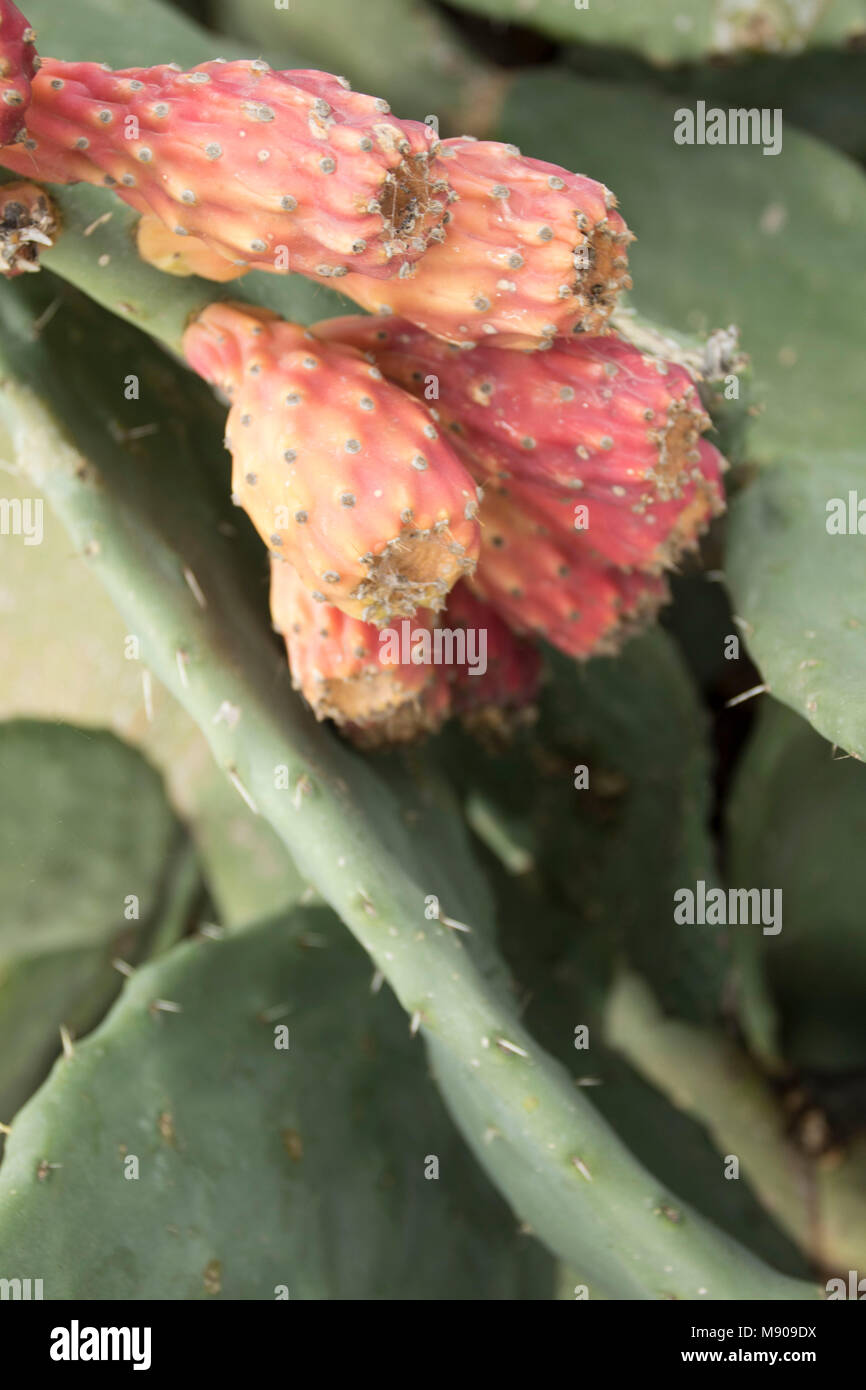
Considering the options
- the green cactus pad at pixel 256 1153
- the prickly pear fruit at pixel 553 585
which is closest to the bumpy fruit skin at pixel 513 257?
the prickly pear fruit at pixel 553 585

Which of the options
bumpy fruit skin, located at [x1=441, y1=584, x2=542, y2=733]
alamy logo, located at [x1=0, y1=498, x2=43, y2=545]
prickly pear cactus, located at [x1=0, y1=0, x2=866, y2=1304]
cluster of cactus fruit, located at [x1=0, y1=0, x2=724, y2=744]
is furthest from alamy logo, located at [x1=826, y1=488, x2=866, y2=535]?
alamy logo, located at [x1=0, y1=498, x2=43, y2=545]

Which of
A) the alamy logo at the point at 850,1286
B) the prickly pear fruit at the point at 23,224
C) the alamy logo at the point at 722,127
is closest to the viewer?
the prickly pear fruit at the point at 23,224

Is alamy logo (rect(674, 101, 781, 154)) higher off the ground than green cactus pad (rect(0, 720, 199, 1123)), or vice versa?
alamy logo (rect(674, 101, 781, 154))

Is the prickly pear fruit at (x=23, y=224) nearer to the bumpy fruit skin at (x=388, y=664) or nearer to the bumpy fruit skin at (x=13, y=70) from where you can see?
the bumpy fruit skin at (x=13, y=70)

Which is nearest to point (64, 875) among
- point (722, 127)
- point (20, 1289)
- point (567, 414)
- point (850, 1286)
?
point (20, 1289)

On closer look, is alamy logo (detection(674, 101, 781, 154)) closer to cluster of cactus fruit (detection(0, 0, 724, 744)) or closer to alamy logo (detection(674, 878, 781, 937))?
cluster of cactus fruit (detection(0, 0, 724, 744))
